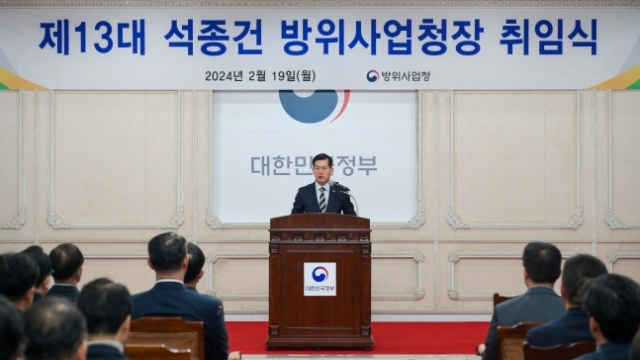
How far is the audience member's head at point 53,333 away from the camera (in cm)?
164

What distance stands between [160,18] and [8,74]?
1.49 meters

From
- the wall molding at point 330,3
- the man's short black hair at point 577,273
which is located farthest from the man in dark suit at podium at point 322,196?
the man's short black hair at point 577,273

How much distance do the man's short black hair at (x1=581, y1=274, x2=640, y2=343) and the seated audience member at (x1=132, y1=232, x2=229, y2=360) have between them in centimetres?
147

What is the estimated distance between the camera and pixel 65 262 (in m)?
3.44

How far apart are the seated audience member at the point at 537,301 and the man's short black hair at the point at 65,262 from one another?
1.86 metres

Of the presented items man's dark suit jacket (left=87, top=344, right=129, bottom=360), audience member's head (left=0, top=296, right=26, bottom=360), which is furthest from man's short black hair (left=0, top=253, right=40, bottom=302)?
audience member's head (left=0, top=296, right=26, bottom=360)

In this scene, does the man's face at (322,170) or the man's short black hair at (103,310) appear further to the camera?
the man's face at (322,170)

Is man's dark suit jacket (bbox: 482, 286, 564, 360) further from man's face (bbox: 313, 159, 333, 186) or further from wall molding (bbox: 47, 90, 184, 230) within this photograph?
wall molding (bbox: 47, 90, 184, 230)

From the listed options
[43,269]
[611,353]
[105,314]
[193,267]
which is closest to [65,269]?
[43,269]

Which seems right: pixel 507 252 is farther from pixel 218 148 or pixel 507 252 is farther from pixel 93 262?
pixel 93 262

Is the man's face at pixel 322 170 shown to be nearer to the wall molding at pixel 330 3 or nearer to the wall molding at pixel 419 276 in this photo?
the wall molding at pixel 419 276

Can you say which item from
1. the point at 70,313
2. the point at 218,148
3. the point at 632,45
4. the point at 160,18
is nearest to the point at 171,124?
the point at 218,148

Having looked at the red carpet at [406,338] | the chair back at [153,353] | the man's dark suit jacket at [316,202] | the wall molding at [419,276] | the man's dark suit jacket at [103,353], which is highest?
the man's dark suit jacket at [316,202]

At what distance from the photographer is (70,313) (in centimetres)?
167
